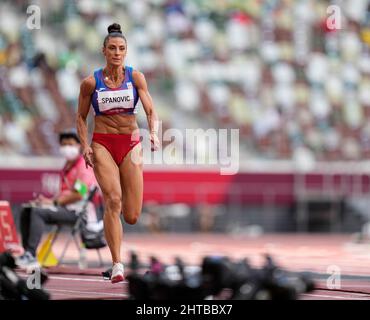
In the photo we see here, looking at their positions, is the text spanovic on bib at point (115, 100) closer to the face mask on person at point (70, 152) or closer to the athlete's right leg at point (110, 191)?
the athlete's right leg at point (110, 191)

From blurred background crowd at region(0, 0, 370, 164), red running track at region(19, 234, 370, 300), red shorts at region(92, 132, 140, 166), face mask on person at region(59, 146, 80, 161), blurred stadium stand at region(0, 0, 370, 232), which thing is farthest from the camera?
blurred background crowd at region(0, 0, 370, 164)

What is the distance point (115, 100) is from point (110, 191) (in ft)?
2.51

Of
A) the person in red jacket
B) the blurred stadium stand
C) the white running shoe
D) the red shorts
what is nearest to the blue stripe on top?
the red shorts

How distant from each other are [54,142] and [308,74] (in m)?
6.52

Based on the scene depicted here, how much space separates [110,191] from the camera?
407 inches

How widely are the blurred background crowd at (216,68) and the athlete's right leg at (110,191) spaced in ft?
53.0

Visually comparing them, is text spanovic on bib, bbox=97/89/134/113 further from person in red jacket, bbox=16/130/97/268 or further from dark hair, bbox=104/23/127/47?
person in red jacket, bbox=16/130/97/268

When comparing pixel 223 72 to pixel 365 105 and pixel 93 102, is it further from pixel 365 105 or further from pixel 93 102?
pixel 93 102

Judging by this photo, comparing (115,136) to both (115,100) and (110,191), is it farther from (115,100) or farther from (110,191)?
(110,191)

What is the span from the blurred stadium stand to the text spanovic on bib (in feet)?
51.9

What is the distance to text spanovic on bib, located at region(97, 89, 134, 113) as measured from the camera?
34.1 ft

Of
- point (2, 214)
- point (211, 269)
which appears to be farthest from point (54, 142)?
point (211, 269)

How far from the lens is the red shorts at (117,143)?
34.5ft

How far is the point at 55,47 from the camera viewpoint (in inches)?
1111
